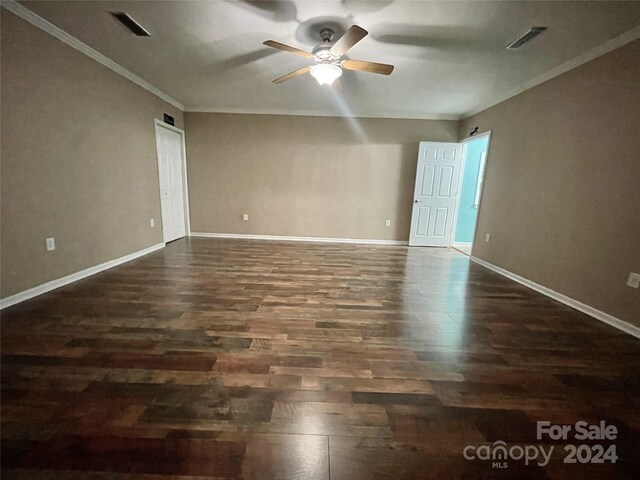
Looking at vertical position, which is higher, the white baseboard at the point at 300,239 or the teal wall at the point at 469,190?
the teal wall at the point at 469,190

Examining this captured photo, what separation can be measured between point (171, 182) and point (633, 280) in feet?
20.2

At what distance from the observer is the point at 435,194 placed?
4.97 metres

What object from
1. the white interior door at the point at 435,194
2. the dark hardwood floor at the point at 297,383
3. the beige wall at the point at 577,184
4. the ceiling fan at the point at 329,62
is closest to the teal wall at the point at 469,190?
the white interior door at the point at 435,194

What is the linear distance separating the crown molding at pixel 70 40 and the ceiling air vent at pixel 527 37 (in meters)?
4.24

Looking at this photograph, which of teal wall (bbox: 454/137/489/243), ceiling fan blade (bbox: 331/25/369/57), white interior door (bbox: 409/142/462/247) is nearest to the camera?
ceiling fan blade (bbox: 331/25/369/57)

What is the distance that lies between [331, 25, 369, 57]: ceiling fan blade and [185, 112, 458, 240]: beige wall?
2829mm

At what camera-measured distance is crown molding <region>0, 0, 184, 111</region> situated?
2.06 meters

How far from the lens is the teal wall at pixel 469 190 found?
510 cm

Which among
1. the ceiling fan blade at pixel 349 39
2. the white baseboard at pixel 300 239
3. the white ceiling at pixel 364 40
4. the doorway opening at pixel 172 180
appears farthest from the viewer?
the white baseboard at pixel 300 239

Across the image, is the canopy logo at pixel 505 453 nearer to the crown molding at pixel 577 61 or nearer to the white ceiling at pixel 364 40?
the white ceiling at pixel 364 40

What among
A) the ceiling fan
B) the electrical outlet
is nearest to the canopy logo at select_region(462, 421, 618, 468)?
the electrical outlet

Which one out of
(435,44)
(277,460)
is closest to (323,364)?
(277,460)

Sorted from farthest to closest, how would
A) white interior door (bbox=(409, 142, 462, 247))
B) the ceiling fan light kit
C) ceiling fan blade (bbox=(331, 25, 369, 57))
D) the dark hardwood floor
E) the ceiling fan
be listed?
white interior door (bbox=(409, 142, 462, 247)), the ceiling fan light kit, the ceiling fan, ceiling fan blade (bbox=(331, 25, 369, 57)), the dark hardwood floor

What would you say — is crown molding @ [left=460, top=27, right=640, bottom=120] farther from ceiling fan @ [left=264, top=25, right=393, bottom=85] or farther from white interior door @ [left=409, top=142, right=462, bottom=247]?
ceiling fan @ [left=264, top=25, right=393, bottom=85]
